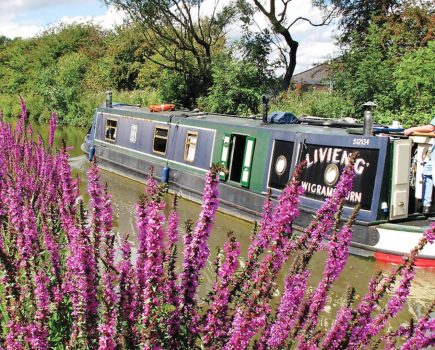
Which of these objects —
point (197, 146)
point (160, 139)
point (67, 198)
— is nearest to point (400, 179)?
point (197, 146)

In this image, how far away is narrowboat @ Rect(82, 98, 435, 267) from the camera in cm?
781

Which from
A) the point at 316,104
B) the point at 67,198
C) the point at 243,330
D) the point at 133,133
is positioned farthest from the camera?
the point at 316,104

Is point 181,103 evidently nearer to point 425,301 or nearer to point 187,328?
point 425,301

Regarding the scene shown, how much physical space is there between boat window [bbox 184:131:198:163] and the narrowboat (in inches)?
1.0

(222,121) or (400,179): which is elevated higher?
(222,121)

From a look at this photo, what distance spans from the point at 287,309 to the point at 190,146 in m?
9.59

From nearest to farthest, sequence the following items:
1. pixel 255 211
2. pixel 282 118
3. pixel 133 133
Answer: pixel 255 211, pixel 282 118, pixel 133 133

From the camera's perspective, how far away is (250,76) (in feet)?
65.6

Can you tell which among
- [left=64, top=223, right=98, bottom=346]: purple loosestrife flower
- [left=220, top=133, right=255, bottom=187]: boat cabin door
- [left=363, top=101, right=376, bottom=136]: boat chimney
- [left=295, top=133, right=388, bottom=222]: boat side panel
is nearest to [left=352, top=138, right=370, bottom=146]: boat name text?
[left=295, top=133, right=388, bottom=222]: boat side panel

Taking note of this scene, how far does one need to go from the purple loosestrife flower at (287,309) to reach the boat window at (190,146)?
9.26 m

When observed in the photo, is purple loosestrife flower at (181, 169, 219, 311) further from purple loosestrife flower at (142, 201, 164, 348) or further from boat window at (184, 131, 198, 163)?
boat window at (184, 131, 198, 163)

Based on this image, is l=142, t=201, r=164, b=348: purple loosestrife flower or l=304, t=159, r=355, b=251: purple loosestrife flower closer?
l=142, t=201, r=164, b=348: purple loosestrife flower

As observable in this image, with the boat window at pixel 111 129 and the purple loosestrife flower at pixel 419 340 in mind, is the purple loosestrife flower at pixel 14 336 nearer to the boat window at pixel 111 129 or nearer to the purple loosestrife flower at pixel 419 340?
the purple loosestrife flower at pixel 419 340

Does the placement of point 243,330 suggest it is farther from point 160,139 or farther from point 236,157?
point 160,139
